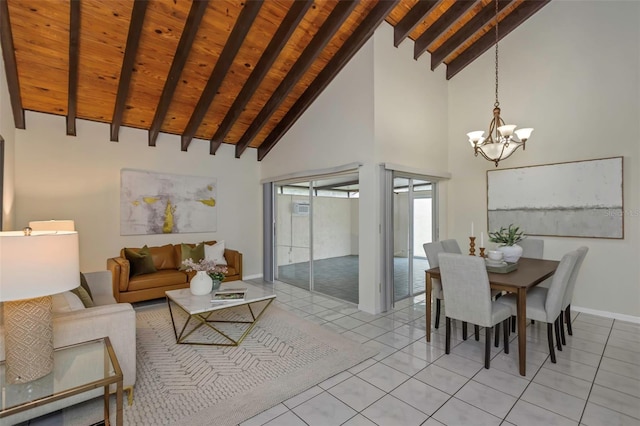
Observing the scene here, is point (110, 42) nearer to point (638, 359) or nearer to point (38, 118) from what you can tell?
point (38, 118)

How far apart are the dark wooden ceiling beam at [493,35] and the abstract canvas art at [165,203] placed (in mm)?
4802

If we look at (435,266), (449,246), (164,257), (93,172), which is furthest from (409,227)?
(93,172)

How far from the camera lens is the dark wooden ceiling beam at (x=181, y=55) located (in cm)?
300

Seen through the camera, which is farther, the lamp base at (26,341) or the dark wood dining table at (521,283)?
the dark wood dining table at (521,283)

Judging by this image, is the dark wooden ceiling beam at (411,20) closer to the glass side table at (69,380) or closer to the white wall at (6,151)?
the white wall at (6,151)

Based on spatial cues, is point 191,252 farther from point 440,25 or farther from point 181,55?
point 440,25

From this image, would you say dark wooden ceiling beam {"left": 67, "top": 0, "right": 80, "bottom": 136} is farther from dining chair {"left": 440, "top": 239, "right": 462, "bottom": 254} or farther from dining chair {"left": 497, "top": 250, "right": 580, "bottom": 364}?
dining chair {"left": 497, "top": 250, "right": 580, "bottom": 364}

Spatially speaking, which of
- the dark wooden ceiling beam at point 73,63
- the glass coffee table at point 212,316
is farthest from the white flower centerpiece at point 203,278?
the dark wooden ceiling beam at point 73,63

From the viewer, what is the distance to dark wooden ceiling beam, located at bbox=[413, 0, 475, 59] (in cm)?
388

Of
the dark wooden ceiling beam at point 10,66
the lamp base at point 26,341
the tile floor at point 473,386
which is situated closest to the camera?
the lamp base at point 26,341

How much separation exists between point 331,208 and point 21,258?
4.03m

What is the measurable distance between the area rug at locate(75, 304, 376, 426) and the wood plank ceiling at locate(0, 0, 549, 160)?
122 inches

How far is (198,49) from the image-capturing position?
3699 mm

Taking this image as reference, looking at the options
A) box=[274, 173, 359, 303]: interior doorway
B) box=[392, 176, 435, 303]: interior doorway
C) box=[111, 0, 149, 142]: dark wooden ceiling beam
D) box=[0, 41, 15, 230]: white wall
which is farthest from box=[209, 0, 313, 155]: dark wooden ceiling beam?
box=[0, 41, 15, 230]: white wall
